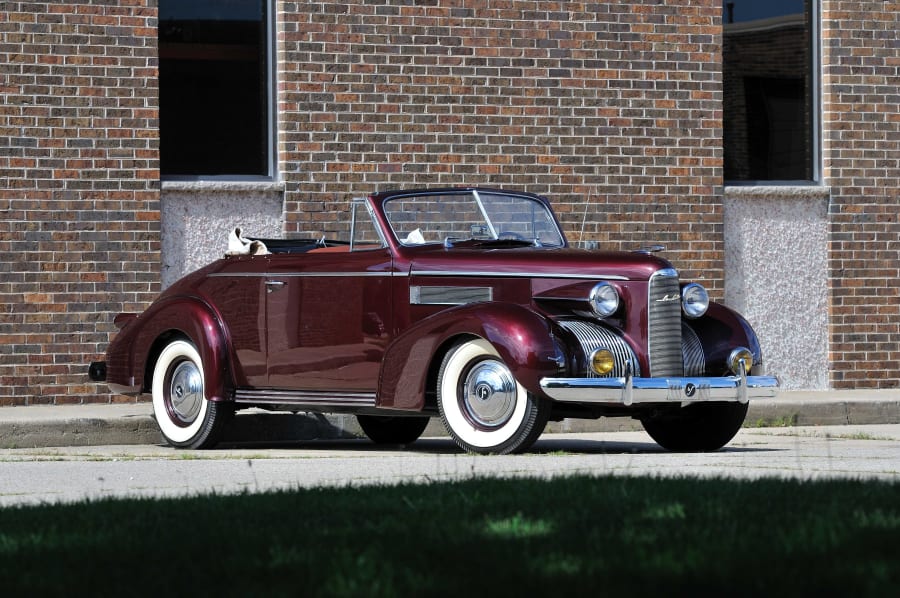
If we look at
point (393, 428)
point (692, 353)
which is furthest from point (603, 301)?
point (393, 428)

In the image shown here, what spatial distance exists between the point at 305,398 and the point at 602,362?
6.85ft

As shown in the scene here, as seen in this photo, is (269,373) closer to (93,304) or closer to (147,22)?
(93,304)

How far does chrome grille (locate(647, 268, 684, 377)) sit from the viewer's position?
30.2ft

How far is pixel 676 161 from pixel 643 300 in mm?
5747

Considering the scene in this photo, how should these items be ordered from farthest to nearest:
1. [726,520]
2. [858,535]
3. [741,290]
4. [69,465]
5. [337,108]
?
[741,290], [337,108], [69,465], [726,520], [858,535]

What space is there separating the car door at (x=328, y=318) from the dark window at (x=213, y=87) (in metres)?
3.74

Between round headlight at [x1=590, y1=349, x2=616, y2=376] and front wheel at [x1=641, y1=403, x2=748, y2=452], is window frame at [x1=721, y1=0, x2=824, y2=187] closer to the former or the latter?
front wheel at [x1=641, y1=403, x2=748, y2=452]

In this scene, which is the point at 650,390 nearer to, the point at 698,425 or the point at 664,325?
the point at 664,325

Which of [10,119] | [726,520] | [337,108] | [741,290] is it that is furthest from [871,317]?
[726,520]

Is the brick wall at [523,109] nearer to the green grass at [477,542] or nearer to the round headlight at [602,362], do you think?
the round headlight at [602,362]

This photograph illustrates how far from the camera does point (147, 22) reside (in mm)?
13484

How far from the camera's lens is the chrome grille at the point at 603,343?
356 inches

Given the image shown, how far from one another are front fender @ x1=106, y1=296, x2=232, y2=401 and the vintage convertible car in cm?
1

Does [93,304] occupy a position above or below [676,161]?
below
